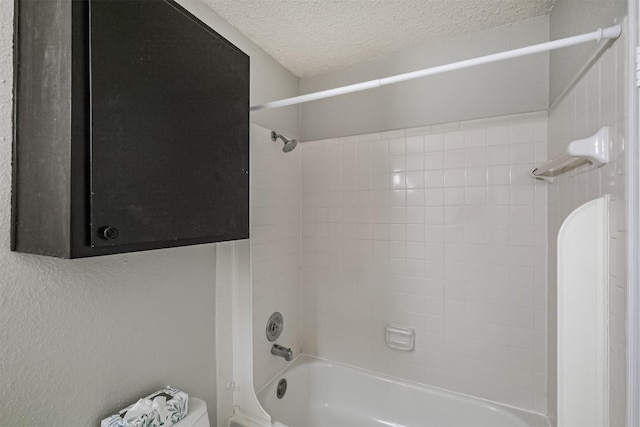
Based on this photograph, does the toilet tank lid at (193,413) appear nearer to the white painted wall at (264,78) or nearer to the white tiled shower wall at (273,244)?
the white tiled shower wall at (273,244)

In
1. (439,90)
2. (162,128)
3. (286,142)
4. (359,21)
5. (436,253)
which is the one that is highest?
(359,21)

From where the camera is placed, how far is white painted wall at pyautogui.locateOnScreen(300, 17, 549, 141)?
1.40 meters

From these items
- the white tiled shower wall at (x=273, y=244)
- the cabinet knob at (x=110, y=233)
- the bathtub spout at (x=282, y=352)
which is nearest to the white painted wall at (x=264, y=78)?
the white tiled shower wall at (x=273, y=244)

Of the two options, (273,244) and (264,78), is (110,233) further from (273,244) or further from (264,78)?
(264,78)

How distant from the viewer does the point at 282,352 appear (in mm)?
1556

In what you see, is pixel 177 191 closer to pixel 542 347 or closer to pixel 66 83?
pixel 66 83

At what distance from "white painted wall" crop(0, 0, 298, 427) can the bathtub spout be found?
0.36 meters

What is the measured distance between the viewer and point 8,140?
2.18 ft

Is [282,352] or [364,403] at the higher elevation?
[282,352]

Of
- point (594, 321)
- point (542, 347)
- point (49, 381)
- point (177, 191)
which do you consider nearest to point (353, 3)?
point (177, 191)

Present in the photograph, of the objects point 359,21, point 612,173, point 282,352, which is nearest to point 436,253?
point 612,173

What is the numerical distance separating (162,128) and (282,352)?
132 centimetres

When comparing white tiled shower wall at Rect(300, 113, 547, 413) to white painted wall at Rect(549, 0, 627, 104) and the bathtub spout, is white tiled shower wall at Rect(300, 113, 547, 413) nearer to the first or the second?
white painted wall at Rect(549, 0, 627, 104)

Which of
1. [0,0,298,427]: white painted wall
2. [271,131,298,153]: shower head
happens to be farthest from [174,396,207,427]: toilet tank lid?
[271,131,298,153]: shower head
